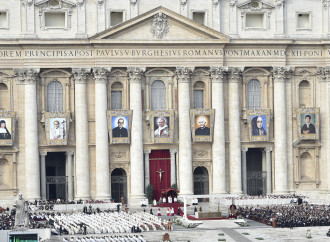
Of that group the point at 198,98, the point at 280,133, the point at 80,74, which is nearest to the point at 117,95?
the point at 80,74

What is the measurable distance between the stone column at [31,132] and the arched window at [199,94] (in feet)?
60.4

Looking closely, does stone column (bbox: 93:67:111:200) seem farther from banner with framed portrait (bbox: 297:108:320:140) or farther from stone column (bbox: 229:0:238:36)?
banner with framed portrait (bbox: 297:108:320:140)

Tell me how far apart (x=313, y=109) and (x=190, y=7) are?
1855 centimetres

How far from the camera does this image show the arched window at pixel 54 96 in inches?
4262

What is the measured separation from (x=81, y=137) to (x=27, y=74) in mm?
9185

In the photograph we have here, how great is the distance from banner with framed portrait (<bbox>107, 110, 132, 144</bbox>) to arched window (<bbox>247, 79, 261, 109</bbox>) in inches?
580

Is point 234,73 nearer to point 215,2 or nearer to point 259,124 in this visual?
point 259,124

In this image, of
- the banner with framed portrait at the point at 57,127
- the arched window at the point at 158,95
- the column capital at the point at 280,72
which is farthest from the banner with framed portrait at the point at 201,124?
the banner with framed portrait at the point at 57,127

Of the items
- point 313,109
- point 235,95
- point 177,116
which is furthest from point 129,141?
point 313,109

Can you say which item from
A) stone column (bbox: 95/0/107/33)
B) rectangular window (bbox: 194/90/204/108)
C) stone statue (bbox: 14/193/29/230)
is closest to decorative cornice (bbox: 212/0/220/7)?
rectangular window (bbox: 194/90/204/108)

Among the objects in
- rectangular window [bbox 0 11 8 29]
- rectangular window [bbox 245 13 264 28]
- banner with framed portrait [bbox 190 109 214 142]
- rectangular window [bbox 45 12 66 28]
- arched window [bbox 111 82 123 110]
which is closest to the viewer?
rectangular window [bbox 0 11 8 29]

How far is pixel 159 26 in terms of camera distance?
108688 millimetres

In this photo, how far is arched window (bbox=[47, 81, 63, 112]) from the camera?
10825 cm

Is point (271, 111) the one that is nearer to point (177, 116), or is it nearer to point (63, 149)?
point (177, 116)
